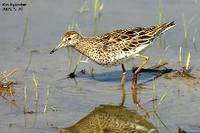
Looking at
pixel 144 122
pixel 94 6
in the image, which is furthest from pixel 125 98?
pixel 94 6

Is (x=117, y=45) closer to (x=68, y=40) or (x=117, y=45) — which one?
(x=117, y=45)

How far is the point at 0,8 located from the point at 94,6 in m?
1.93

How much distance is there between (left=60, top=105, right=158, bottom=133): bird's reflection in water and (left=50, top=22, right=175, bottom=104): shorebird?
164 centimetres

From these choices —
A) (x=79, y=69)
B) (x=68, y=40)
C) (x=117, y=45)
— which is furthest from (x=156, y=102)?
(x=68, y=40)

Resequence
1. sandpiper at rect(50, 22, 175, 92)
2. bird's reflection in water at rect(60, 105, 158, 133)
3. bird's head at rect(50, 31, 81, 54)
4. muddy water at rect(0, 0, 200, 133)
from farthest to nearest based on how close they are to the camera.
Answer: bird's head at rect(50, 31, 81, 54) < sandpiper at rect(50, 22, 175, 92) < muddy water at rect(0, 0, 200, 133) < bird's reflection in water at rect(60, 105, 158, 133)

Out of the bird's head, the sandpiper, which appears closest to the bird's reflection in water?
the sandpiper

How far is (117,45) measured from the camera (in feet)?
38.0

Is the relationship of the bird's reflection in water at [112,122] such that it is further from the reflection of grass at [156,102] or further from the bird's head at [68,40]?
the bird's head at [68,40]

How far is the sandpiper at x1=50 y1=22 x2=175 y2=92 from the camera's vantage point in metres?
11.5

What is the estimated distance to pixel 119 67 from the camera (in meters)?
12.5

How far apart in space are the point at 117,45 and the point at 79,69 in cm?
81

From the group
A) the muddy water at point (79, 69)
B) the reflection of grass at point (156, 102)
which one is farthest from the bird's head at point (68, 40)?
the reflection of grass at point (156, 102)

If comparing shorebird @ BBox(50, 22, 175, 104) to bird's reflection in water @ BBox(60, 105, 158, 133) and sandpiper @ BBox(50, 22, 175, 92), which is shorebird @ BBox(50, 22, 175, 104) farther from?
bird's reflection in water @ BBox(60, 105, 158, 133)

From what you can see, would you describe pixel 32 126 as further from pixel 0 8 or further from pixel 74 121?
pixel 0 8
